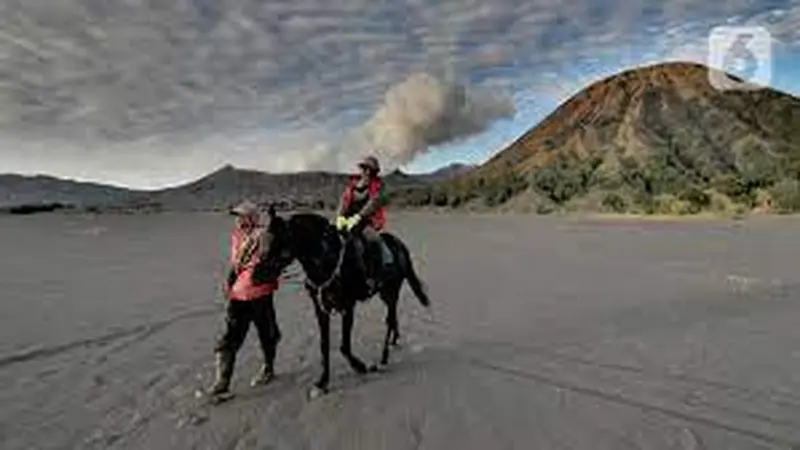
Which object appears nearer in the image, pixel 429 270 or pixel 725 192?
pixel 429 270

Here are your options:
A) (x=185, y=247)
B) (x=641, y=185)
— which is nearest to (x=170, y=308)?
(x=185, y=247)

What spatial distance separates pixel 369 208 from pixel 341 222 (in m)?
0.38

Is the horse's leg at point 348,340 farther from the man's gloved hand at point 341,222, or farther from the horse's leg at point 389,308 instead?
the man's gloved hand at point 341,222

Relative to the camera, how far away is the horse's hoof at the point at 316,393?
826 cm

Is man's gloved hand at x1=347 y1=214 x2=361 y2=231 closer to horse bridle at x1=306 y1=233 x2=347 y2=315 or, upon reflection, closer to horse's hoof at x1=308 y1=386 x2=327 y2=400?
horse bridle at x1=306 y1=233 x2=347 y2=315

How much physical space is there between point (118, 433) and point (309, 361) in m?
3.33

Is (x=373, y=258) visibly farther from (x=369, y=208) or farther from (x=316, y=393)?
(x=316, y=393)

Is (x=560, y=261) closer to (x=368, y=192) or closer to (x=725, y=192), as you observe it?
(x=368, y=192)

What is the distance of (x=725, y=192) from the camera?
308 feet

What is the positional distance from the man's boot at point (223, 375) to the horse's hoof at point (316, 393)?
2.86 ft

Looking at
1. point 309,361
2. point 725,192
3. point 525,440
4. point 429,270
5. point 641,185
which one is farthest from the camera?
point 641,185

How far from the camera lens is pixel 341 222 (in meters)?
9.41

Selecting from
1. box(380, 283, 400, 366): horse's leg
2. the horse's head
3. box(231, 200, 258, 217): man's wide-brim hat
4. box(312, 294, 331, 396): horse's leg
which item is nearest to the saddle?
box(380, 283, 400, 366): horse's leg

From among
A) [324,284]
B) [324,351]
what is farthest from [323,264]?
[324,351]
